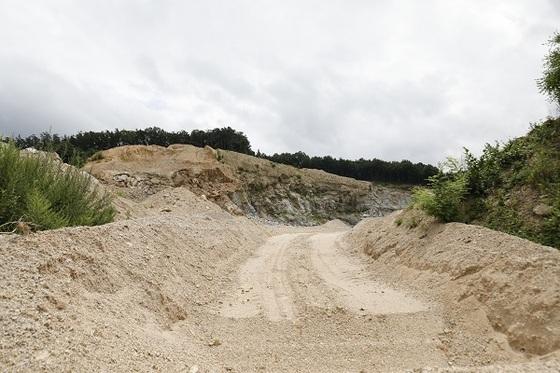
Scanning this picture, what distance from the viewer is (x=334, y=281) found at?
33.1 feet

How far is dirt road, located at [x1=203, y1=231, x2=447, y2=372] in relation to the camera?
5801 millimetres

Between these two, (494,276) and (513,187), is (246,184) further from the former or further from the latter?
(494,276)

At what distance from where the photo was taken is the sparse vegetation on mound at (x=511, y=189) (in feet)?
29.3

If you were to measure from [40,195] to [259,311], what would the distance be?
4.11 m

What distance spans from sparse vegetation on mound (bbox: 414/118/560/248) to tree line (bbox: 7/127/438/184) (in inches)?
580

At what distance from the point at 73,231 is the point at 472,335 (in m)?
5.81

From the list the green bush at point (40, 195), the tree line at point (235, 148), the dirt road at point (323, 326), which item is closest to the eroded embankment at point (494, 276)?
the dirt road at point (323, 326)

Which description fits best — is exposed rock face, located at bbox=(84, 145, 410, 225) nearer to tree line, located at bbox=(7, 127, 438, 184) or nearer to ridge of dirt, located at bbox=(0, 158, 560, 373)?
tree line, located at bbox=(7, 127, 438, 184)

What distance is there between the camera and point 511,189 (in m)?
10.6

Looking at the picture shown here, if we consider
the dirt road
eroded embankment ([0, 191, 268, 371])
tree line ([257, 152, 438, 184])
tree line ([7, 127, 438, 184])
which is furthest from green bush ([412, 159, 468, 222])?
tree line ([257, 152, 438, 184])

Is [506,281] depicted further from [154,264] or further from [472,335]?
[154,264]

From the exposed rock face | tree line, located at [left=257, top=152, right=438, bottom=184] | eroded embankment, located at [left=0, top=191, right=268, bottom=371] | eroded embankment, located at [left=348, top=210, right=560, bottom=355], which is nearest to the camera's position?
eroded embankment, located at [left=0, top=191, right=268, bottom=371]

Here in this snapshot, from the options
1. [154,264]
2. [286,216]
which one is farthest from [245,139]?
[154,264]

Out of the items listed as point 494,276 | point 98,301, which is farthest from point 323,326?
point 98,301
